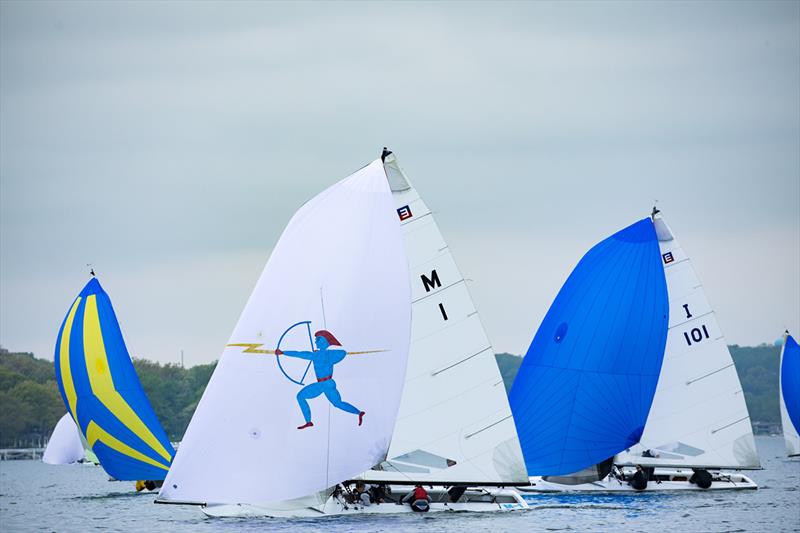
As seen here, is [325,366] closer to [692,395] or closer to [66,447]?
[692,395]

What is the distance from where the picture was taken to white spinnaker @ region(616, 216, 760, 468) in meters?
43.3

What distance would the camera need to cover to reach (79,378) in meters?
44.8

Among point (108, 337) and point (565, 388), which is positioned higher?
point (108, 337)

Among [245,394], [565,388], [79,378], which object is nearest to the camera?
[245,394]

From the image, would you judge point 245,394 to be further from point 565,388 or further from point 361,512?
point 565,388

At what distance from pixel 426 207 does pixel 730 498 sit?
14.5 m

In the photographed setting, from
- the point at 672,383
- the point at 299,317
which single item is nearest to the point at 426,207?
the point at 299,317

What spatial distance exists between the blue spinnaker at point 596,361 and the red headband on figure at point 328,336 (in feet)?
34.1

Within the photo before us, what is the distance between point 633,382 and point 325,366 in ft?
41.5

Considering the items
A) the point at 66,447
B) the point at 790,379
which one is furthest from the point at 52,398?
the point at 790,379

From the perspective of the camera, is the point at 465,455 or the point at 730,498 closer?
the point at 465,455

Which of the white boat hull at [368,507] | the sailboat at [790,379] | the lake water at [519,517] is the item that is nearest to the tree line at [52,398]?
the sailboat at [790,379]

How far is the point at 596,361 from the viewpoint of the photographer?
4191cm

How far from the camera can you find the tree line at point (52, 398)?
116688 millimetres
